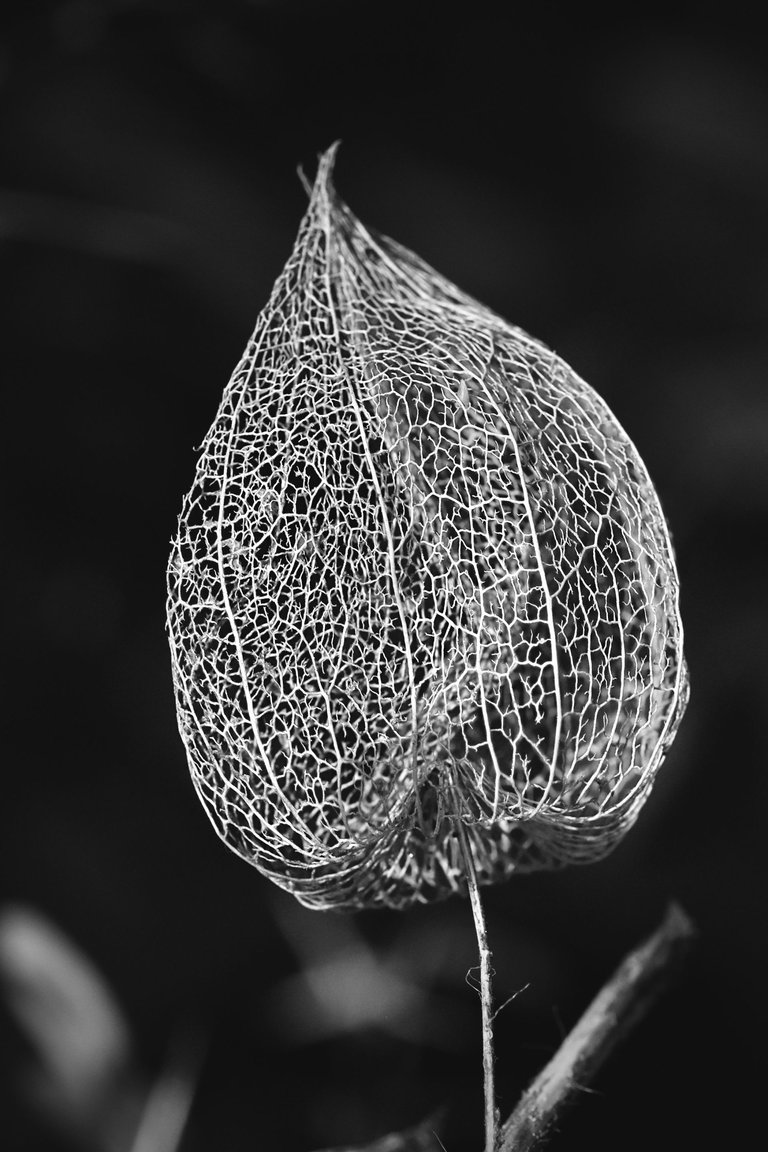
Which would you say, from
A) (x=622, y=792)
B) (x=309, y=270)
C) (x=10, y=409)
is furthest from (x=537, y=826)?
(x=10, y=409)

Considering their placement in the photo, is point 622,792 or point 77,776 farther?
point 77,776

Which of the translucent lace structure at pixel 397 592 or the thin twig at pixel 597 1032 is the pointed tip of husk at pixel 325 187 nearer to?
the translucent lace structure at pixel 397 592

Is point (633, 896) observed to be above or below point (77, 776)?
above

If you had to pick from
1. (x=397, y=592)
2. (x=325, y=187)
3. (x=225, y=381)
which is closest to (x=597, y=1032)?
(x=397, y=592)

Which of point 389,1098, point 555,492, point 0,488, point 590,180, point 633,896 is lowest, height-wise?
point 389,1098

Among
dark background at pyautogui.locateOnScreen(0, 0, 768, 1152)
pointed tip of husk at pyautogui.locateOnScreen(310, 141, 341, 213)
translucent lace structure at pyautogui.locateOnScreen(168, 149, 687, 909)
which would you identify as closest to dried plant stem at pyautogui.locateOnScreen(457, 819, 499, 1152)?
translucent lace structure at pyautogui.locateOnScreen(168, 149, 687, 909)

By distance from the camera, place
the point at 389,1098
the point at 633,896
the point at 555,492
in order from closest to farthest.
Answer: the point at 555,492
the point at 389,1098
the point at 633,896

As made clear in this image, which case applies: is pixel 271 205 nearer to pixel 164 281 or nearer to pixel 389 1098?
pixel 164 281
